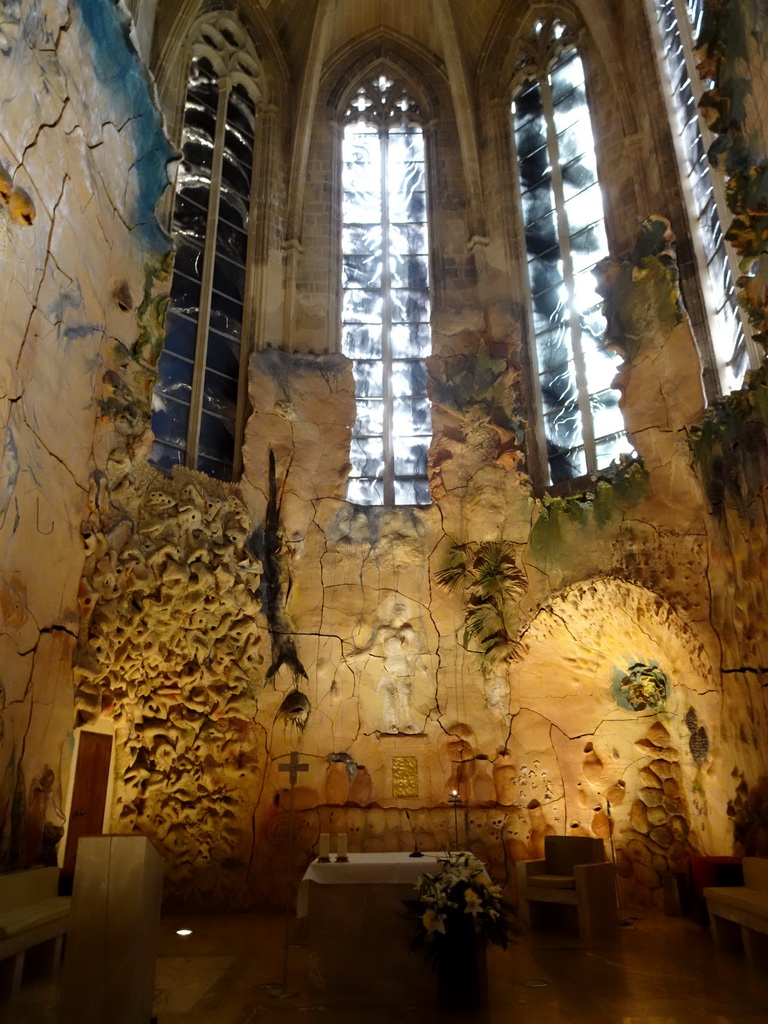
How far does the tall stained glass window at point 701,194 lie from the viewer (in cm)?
723

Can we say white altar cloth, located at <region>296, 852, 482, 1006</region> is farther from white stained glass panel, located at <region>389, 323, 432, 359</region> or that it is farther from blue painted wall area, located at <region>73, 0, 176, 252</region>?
white stained glass panel, located at <region>389, 323, 432, 359</region>

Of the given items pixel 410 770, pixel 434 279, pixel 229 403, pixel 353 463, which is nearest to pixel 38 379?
pixel 229 403

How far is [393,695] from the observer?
7734 mm

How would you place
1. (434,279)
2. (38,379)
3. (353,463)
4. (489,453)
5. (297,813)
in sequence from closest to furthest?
1. (38,379)
2. (297,813)
3. (489,453)
4. (353,463)
5. (434,279)

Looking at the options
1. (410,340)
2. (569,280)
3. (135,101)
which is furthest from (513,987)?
(135,101)

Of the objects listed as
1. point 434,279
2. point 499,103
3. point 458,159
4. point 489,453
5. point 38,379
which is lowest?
point 38,379

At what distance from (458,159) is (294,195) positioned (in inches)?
88.8

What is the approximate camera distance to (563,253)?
9.35 metres

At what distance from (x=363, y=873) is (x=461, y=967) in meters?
0.71

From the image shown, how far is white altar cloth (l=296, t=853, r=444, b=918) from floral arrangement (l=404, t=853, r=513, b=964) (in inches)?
6.7

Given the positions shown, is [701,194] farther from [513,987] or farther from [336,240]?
[513,987]

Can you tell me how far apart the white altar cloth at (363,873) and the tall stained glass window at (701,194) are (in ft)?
16.6

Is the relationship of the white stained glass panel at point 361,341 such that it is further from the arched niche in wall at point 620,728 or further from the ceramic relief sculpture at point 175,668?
the arched niche in wall at point 620,728

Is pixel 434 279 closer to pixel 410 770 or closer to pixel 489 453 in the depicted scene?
pixel 489 453
